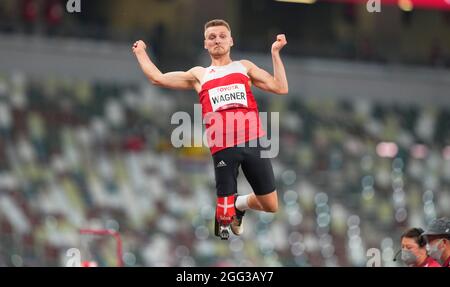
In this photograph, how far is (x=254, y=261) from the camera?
29.5m

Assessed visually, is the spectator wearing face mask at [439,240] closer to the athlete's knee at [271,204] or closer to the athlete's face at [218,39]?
the athlete's knee at [271,204]

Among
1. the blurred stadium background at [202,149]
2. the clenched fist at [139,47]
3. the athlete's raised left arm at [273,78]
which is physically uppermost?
the clenched fist at [139,47]

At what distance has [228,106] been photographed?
33.9 ft

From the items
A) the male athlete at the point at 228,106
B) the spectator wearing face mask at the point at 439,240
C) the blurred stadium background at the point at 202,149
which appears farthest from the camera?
the blurred stadium background at the point at 202,149

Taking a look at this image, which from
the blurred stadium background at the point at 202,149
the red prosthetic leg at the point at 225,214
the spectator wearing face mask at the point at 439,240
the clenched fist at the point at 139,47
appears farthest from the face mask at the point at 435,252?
the blurred stadium background at the point at 202,149

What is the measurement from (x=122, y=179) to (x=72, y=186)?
5.08ft

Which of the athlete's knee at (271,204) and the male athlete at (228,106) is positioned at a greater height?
the male athlete at (228,106)

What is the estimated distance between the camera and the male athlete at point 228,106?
34.0 feet

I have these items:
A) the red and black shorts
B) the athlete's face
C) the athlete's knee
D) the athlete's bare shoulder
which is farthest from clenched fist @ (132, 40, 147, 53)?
the athlete's knee

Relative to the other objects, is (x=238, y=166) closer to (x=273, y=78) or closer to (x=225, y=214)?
(x=225, y=214)

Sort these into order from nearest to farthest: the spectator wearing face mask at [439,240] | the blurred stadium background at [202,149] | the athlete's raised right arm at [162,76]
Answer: the spectator wearing face mask at [439,240]
the athlete's raised right arm at [162,76]
the blurred stadium background at [202,149]

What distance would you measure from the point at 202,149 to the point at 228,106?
22.5m

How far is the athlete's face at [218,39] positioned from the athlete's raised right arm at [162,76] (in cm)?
37

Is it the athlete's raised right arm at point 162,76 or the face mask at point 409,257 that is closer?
the face mask at point 409,257
